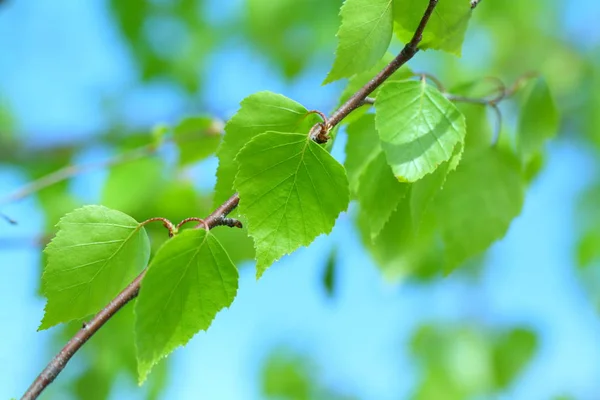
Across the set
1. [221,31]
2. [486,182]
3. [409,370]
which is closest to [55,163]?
[221,31]

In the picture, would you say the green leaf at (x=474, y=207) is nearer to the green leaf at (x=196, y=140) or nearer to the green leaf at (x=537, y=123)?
the green leaf at (x=537, y=123)

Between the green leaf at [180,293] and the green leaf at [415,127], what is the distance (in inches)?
4.3

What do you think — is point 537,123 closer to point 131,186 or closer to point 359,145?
point 359,145

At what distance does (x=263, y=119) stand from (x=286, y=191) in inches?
2.5

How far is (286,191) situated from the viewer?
35 cm

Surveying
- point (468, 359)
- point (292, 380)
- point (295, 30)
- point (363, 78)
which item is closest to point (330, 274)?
point (363, 78)

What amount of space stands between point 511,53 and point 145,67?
66.4 inches

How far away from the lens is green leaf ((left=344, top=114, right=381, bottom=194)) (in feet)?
1.56

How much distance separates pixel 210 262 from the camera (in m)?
0.33

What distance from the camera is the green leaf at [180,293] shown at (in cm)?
31

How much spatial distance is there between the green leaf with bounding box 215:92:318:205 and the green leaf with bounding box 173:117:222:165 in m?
0.39

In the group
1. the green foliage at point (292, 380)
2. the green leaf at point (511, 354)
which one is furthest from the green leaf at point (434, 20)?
the green foliage at point (292, 380)

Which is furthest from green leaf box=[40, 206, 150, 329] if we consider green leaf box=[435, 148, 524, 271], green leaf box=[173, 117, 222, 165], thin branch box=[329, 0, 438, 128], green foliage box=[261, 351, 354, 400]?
green foliage box=[261, 351, 354, 400]

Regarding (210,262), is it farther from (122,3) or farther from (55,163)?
(122,3)
